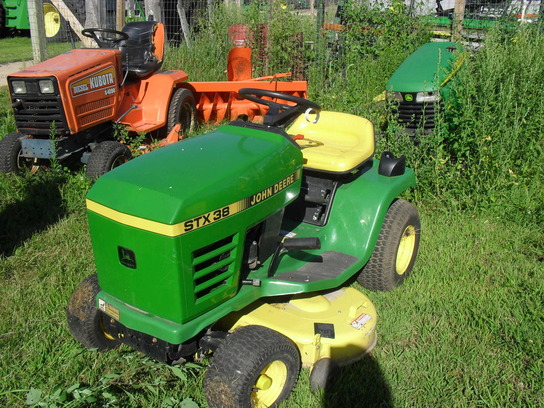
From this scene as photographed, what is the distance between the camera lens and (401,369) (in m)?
2.71

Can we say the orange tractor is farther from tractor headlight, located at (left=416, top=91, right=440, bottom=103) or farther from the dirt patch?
the dirt patch

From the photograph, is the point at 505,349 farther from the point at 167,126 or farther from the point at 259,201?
the point at 167,126

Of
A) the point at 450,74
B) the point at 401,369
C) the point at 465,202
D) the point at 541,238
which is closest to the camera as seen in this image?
the point at 401,369

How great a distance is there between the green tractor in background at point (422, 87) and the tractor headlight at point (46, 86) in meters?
2.92

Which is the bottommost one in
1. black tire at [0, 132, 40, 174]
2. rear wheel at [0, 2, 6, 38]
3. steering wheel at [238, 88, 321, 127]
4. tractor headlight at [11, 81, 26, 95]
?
black tire at [0, 132, 40, 174]

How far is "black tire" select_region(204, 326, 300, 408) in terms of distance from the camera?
2219mm

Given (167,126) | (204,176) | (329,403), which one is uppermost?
(204,176)

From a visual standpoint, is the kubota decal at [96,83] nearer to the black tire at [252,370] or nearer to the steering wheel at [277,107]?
the steering wheel at [277,107]

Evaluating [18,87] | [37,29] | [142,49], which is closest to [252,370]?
[18,87]

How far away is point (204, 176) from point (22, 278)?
5.81ft

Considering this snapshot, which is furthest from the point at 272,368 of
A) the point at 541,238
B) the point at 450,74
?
the point at 450,74

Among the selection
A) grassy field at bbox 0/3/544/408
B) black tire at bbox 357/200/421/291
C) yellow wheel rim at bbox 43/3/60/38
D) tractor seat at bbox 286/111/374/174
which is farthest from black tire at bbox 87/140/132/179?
yellow wheel rim at bbox 43/3/60/38

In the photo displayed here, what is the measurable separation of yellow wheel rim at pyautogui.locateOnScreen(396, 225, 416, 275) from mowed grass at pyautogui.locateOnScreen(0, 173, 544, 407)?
0.09 m

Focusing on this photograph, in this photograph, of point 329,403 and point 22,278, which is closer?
point 329,403
